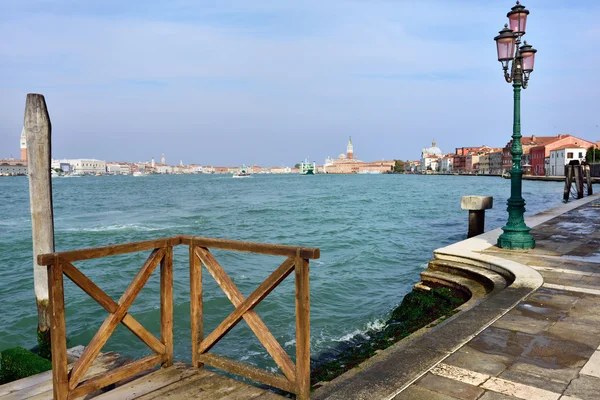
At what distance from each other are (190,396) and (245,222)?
81.2 ft

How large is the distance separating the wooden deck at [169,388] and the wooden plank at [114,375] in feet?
0.27

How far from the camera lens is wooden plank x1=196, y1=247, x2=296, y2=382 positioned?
3453 millimetres

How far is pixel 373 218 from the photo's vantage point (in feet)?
97.0

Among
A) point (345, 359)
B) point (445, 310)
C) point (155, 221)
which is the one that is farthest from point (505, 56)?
point (155, 221)

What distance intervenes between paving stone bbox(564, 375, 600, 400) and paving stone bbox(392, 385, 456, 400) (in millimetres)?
913

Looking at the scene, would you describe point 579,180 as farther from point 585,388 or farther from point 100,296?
point 100,296

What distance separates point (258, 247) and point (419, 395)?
5.11 feet

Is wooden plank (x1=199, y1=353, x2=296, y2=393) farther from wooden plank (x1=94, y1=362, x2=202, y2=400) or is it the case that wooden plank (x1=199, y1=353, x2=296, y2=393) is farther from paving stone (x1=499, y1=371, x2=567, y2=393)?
paving stone (x1=499, y1=371, x2=567, y2=393)

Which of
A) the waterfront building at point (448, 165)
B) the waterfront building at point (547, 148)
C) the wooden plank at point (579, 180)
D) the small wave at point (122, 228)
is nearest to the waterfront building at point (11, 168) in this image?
the waterfront building at point (448, 165)

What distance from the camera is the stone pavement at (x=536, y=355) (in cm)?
352

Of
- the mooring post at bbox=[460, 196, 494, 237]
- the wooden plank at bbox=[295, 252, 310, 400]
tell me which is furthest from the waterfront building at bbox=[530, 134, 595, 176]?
the wooden plank at bbox=[295, 252, 310, 400]

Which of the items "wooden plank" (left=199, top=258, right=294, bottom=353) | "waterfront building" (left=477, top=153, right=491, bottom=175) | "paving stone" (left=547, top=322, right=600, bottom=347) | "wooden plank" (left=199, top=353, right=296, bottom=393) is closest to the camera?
"wooden plank" (left=199, top=258, right=294, bottom=353)

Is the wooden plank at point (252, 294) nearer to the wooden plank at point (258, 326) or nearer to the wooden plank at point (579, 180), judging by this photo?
the wooden plank at point (258, 326)

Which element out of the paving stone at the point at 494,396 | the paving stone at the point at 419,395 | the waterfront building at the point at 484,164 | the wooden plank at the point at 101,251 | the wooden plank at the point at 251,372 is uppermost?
the waterfront building at the point at 484,164
